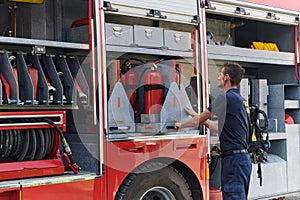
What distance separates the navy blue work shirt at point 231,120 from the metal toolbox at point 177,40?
2.85ft

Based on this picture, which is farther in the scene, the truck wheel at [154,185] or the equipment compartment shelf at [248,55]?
the equipment compartment shelf at [248,55]

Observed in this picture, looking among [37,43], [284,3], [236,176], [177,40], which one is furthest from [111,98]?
Answer: [284,3]

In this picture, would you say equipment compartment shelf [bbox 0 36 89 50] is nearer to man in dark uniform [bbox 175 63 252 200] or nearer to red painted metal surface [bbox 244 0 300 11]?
man in dark uniform [bbox 175 63 252 200]

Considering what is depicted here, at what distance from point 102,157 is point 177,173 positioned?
1.05 meters

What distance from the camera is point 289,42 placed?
23.2 feet

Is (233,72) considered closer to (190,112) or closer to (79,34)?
(190,112)

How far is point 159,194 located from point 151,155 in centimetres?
53

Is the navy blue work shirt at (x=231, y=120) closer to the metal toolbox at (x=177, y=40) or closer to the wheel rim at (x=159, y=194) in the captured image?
the wheel rim at (x=159, y=194)

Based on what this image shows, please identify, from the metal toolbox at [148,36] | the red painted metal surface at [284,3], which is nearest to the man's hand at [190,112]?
the metal toolbox at [148,36]

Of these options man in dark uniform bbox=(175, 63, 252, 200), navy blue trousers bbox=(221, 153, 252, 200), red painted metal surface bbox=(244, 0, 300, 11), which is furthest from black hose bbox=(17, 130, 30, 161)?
red painted metal surface bbox=(244, 0, 300, 11)

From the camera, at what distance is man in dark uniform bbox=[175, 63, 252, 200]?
4.65m

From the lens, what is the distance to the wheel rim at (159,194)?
4980mm

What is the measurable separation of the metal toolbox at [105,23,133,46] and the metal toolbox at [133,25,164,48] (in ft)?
0.24

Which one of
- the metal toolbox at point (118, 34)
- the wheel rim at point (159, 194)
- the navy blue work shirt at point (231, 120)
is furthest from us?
the wheel rim at point (159, 194)
